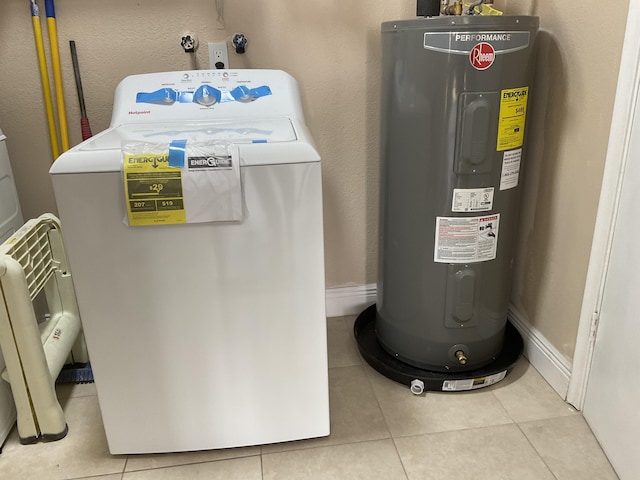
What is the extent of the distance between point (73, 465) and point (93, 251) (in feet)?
2.13

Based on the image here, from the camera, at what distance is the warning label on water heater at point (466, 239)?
5.06ft

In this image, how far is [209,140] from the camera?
1.21 metres

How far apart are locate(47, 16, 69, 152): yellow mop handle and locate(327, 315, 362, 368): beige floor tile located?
1.16 m

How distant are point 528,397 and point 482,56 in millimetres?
1036

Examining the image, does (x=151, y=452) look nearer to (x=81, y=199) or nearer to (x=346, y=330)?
(x=81, y=199)

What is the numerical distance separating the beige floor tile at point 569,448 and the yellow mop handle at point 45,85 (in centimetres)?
175

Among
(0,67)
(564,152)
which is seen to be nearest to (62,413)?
(0,67)

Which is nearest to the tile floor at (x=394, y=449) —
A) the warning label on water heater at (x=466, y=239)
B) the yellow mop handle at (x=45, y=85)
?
the warning label on water heater at (x=466, y=239)

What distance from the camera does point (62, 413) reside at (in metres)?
1.54

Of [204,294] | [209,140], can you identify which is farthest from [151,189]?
[204,294]

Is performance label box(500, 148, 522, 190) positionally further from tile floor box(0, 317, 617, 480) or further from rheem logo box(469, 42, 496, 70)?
tile floor box(0, 317, 617, 480)

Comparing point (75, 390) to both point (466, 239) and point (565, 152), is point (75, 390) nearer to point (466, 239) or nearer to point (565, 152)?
point (466, 239)

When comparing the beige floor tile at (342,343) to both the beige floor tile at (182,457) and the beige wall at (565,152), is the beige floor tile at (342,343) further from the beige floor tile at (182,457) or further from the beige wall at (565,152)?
the beige wall at (565,152)

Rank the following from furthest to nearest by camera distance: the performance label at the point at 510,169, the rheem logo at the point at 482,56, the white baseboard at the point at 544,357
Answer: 1. the white baseboard at the point at 544,357
2. the performance label at the point at 510,169
3. the rheem logo at the point at 482,56
